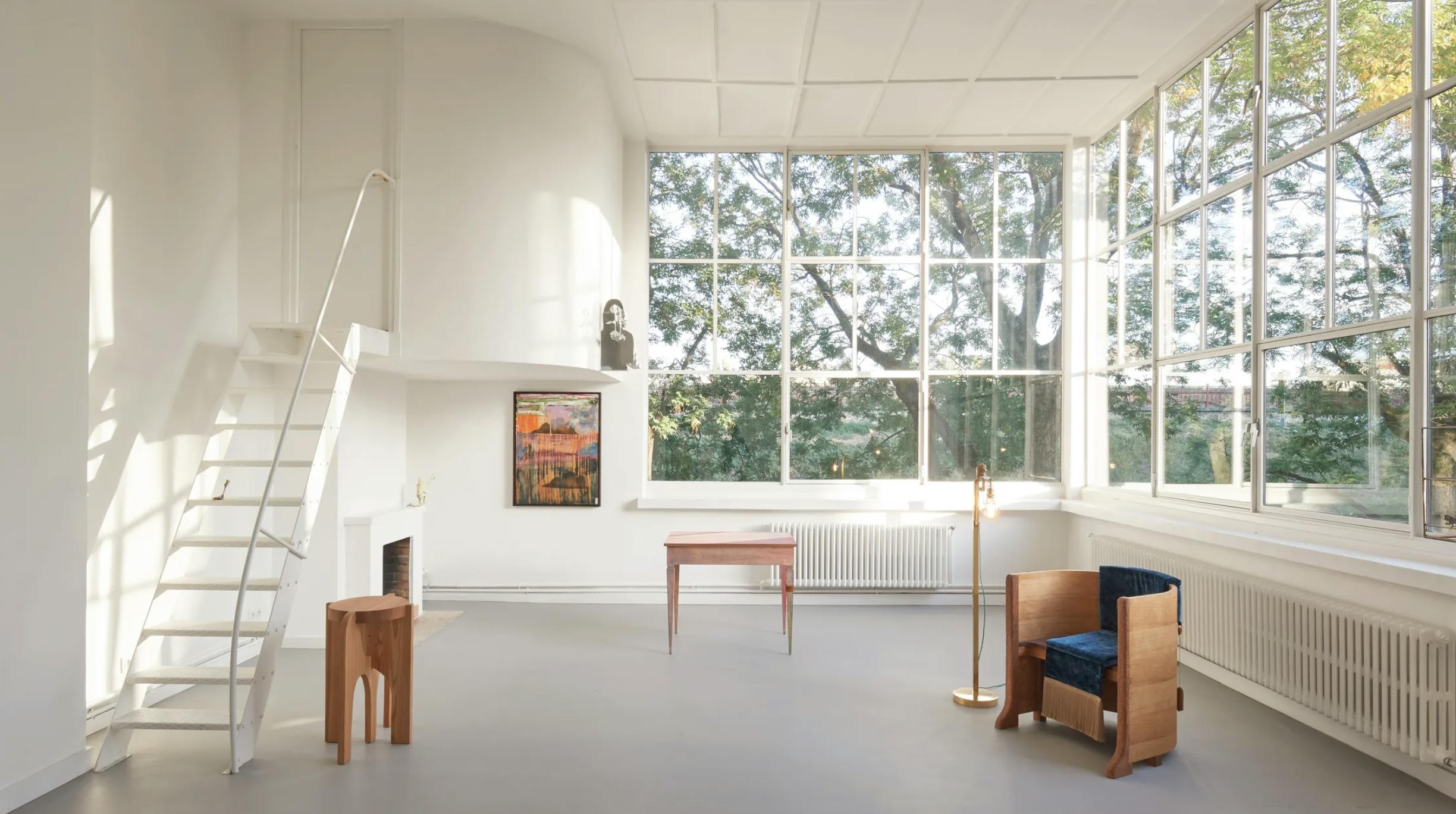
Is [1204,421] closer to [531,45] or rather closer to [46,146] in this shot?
[531,45]

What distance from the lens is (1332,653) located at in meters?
4.33

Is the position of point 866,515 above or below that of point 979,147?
below

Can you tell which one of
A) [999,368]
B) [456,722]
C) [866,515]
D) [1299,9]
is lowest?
[456,722]

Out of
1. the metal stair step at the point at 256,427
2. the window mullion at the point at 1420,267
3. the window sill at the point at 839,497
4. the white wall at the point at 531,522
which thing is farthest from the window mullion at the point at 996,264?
the metal stair step at the point at 256,427

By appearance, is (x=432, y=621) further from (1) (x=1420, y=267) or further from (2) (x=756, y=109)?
(1) (x=1420, y=267)

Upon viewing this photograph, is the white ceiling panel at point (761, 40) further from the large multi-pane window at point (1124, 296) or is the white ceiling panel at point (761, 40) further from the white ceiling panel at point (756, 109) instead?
the large multi-pane window at point (1124, 296)

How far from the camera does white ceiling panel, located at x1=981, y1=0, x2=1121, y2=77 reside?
5.59m

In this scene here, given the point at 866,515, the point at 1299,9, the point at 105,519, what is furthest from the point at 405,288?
the point at 1299,9

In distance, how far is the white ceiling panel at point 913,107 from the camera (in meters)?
6.87

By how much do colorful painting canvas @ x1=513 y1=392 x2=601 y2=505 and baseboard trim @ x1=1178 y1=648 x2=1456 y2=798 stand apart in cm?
502

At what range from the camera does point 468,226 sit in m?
6.14

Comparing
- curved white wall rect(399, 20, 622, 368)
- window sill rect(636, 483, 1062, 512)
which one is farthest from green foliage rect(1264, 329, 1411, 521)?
curved white wall rect(399, 20, 622, 368)

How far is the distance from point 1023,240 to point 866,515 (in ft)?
10.0

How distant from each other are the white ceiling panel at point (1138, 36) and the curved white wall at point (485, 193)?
390 cm
